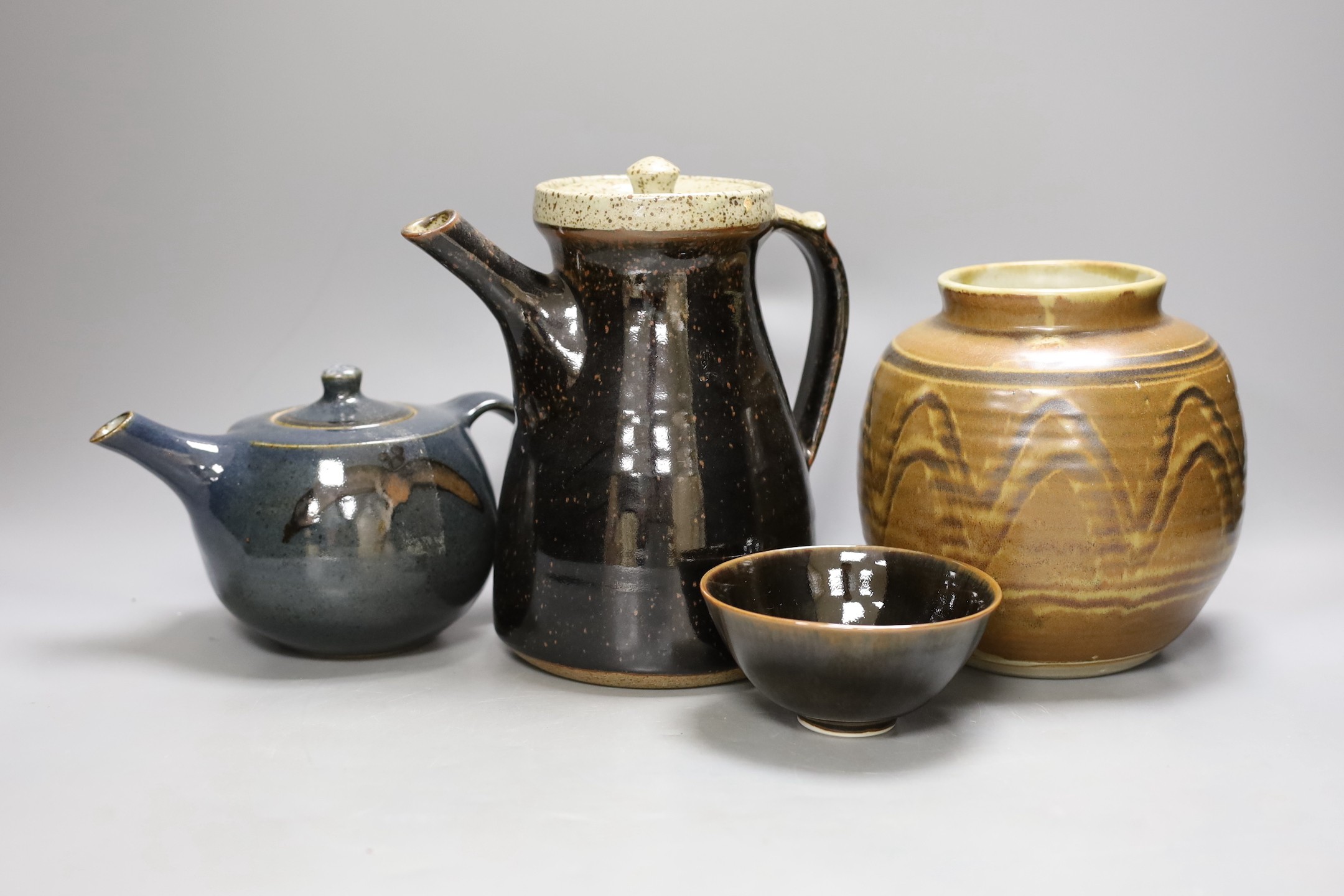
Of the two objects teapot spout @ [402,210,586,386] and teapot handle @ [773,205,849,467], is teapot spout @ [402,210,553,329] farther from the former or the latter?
teapot handle @ [773,205,849,467]

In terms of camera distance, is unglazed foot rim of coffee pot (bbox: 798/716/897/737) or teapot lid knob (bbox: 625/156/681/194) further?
teapot lid knob (bbox: 625/156/681/194)

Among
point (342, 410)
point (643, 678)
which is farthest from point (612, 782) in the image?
point (342, 410)

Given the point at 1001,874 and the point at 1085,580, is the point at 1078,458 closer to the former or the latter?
the point at 1085,580

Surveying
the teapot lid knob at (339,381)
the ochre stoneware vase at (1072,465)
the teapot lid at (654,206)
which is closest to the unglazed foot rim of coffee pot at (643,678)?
the ochre stoneware vase at (1072,465)

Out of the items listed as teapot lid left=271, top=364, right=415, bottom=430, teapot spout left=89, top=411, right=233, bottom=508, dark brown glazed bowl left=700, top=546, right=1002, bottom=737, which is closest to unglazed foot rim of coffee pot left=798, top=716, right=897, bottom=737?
dark brown glazed bowl left=700, top=546, right=1002, bottom=737

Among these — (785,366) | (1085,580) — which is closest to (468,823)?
(1085,580)

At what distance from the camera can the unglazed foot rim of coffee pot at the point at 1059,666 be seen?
1.87 meters

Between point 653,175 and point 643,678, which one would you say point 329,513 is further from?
point 653,175

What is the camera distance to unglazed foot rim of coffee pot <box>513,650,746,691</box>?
1854mm

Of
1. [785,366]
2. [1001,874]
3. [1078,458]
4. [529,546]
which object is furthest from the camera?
[785,366]

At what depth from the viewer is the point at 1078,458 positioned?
1748 millimetres

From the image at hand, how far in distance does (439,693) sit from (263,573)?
27 cm

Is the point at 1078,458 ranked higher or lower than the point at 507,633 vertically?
higher

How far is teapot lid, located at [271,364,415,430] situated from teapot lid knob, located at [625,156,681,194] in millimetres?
442
